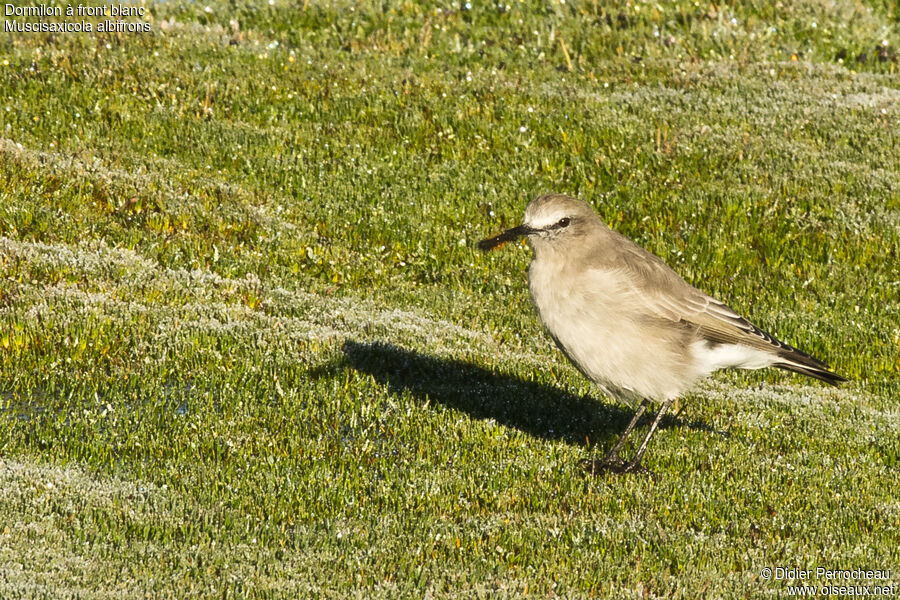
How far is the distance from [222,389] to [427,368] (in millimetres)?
2146

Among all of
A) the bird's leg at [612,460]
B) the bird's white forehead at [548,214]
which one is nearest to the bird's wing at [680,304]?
the bird's white forehead at [548,214]

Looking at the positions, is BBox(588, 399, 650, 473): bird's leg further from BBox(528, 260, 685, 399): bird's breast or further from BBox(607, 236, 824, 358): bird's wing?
BBox(607, 236, 824, 358): bird's wing

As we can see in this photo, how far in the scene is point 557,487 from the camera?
862 cm

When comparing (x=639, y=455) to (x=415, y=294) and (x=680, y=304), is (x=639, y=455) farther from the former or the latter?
(x=415, y=294)

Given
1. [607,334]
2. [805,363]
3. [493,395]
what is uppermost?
[607,334]

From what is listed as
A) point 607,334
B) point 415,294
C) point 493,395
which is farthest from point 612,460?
point 415,294

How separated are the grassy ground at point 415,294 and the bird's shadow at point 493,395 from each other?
51mm

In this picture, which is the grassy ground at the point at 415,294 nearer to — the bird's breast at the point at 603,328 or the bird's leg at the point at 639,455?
the bird's leg at the point at 639,455

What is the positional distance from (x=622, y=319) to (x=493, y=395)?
1937 millimetres

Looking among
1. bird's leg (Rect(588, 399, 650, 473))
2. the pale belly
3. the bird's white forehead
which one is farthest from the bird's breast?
bird's leg (Rect(588, 399, 650, 473))

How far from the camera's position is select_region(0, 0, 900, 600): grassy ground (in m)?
7.56

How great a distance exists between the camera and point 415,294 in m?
13.2

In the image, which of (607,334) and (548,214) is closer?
(607,334)

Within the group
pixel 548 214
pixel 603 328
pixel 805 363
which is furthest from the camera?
pixel 805 363
